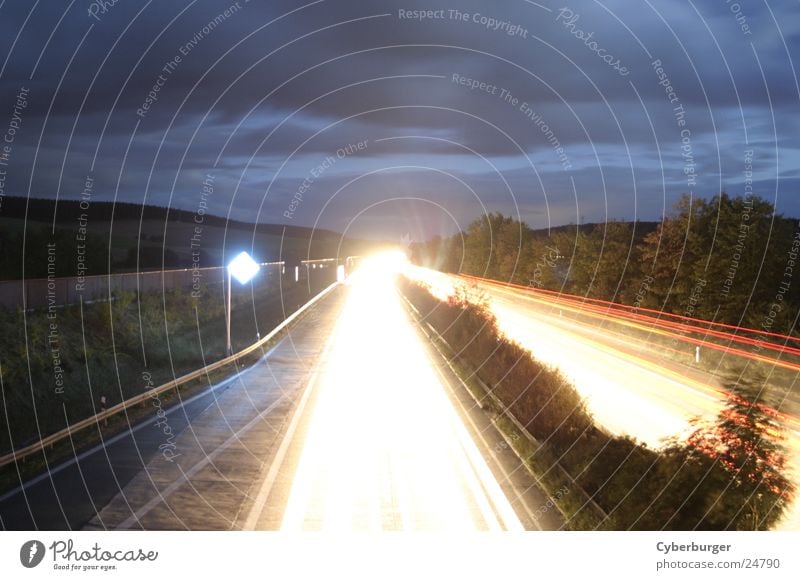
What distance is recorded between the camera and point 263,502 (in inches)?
561

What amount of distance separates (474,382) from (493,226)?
84985 millimetres

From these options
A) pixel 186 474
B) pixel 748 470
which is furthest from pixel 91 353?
pixel 748 470

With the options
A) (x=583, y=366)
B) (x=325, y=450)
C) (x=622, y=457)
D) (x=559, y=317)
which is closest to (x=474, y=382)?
(x=583, y=366)

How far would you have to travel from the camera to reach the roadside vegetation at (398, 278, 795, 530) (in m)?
11.0

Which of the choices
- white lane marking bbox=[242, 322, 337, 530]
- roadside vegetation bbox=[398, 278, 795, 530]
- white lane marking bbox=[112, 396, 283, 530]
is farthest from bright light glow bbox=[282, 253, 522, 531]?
white lane marking bbox=[112, 396, 283, 530]

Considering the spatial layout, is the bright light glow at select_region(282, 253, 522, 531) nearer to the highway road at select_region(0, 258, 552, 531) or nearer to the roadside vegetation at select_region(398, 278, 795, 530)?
the highway road at select_region(0, 258, 552, 531)

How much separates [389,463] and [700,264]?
32.0 metres

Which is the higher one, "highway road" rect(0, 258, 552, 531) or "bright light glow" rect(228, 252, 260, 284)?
"bright light glow" rect(228, 252, 260, 284)

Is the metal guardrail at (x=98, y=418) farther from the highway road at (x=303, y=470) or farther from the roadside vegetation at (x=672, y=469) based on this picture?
the roadside vegetation at (x=672, y=469)

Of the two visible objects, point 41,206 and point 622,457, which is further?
point 41,206

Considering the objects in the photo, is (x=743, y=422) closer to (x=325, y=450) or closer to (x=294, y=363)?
(x=325, y=450)

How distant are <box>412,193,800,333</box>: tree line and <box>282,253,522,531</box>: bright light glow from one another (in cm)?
1081

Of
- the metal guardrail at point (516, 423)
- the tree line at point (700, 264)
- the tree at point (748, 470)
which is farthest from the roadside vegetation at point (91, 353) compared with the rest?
the tree line at point (700, 264)

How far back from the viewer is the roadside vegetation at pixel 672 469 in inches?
434
